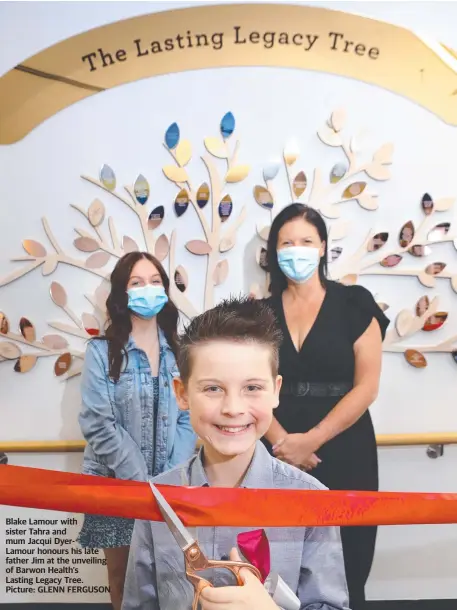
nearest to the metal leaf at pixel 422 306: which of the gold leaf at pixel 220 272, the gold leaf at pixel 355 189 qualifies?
the gold leaf at pixel 355 189

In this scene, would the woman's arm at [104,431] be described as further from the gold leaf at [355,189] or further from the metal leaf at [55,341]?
the gold leaf at [355,189]

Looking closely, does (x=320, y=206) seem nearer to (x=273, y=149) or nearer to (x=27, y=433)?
(x=273, y=149)

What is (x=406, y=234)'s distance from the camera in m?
2.13

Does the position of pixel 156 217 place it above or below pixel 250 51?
below

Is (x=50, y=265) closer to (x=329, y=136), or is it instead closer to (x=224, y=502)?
(x=329, y=136)

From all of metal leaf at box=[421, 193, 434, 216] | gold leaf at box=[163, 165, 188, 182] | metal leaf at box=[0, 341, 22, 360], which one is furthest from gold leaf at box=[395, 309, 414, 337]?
metal leaf at box=[0, 341, 22, 360]

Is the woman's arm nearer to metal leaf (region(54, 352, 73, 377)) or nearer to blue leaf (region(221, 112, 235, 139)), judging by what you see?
metal leaf (region(54, 352, 73, 377))

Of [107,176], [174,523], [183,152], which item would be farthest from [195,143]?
[174,523]

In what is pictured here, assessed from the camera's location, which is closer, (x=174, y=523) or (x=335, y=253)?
(x=174, y=523)

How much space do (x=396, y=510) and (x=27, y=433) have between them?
1.40m

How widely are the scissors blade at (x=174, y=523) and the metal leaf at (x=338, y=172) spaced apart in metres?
1.33

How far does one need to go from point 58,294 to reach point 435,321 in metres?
1.39

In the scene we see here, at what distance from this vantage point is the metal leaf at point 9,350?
217cm

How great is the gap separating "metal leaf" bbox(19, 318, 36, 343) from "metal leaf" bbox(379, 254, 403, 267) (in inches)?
51.3
